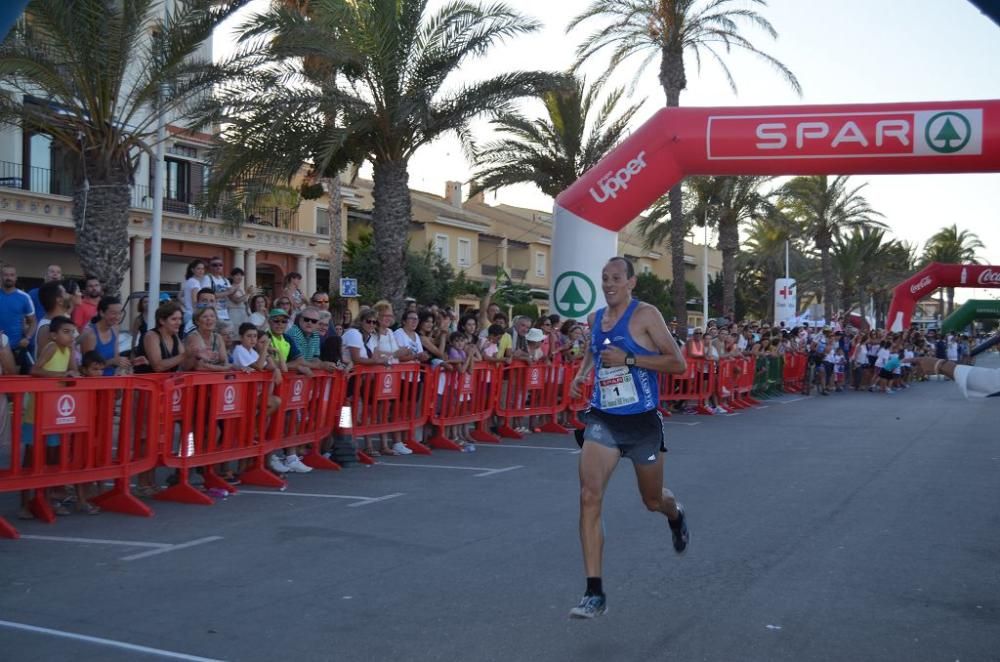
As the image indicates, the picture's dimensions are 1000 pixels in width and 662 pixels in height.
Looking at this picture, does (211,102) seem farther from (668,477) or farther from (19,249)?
(19,249)

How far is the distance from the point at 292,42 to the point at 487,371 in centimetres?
624

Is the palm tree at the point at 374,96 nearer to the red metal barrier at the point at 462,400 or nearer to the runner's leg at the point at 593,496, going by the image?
the red metal barrier at the point at 462,400

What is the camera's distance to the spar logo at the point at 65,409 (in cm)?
746

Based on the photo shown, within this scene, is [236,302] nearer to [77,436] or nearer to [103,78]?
[103,78]

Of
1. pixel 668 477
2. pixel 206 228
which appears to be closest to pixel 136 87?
pixel 668 477

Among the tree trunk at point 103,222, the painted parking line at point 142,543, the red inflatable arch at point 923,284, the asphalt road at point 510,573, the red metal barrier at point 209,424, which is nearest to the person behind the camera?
the asphalt road at point 510,573

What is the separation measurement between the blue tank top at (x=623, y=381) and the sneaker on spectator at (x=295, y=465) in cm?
533

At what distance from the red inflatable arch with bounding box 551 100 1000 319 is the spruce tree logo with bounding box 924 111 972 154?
1 cm

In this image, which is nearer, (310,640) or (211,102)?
(310,640)

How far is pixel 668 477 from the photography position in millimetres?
10625

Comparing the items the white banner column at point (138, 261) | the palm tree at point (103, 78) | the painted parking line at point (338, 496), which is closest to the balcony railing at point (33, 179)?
the white banner column at point (138, 261)

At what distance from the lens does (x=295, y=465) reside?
10.5m

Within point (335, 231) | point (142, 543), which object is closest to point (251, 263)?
point (335, 231)

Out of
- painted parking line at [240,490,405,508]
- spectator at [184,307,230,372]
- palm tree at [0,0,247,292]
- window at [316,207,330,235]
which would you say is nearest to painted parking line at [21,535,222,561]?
painted parking line at [240,490,405,508]
